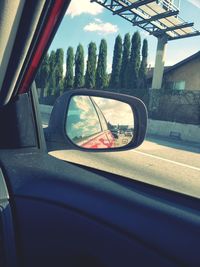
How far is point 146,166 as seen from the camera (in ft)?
23.1

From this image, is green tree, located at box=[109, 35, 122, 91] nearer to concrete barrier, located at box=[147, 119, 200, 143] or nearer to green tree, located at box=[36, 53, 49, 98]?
concrete barrier, located at box=[147, 119, 200, 143]

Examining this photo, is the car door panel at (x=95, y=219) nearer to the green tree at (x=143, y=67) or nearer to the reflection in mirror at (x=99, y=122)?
the reflection in mirror at (x=99, y=122)

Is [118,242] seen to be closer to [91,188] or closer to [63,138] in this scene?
[91,188]

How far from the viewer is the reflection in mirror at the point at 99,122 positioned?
1.57 metres

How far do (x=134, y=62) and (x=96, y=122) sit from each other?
2357cm

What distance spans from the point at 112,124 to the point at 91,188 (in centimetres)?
58

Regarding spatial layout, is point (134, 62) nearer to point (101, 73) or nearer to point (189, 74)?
point (101, 73)

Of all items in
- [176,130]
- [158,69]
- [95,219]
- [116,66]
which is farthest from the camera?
[116,66]

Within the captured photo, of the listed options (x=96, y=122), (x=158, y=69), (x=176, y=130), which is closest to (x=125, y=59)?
(x=158, y=69)

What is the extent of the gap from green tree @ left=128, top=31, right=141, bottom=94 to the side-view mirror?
22.6 meters

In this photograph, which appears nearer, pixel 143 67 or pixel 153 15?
pixel 153 15

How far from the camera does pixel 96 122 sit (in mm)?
1758

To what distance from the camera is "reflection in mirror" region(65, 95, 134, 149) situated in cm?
157

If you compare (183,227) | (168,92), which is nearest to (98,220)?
(183,227)
